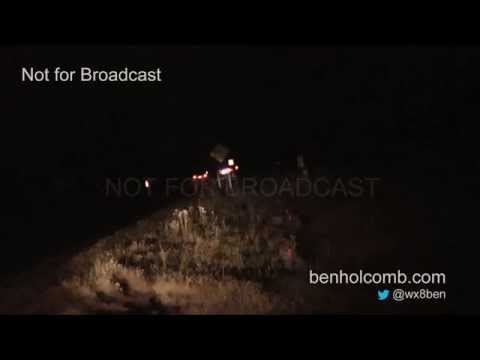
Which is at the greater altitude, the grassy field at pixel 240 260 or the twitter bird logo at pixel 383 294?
the grassy field at pixel 240 260

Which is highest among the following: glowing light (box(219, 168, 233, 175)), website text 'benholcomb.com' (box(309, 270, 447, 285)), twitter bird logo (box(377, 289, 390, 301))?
glowing light (box(219, 168, 233, 175))

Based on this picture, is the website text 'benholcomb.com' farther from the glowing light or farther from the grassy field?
the glowing light

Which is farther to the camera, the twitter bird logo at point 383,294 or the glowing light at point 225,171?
the glowing light at point 225,171

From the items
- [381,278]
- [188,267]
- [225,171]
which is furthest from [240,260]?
[381,278]

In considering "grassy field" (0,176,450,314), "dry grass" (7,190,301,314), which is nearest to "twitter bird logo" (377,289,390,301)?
"grassy field" (0,176,450,314)

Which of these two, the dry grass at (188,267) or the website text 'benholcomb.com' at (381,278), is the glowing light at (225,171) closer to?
the dry grass at (188,267)

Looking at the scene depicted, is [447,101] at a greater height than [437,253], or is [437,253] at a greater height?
[447,101]

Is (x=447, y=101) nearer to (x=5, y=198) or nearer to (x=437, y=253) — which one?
(x=437, y=253)

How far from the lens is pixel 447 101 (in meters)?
3.57

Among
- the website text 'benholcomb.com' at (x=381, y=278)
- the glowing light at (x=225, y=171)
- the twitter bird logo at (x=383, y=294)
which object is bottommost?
the twitter bird logo at (x=383, y=294)

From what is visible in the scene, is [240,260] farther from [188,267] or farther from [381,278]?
[381,278]

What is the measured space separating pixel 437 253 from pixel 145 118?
191 centimetres

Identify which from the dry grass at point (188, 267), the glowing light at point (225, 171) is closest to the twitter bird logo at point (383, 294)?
the dry grass at point (188, 267)

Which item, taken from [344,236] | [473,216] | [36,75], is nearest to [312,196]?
[344,236]
